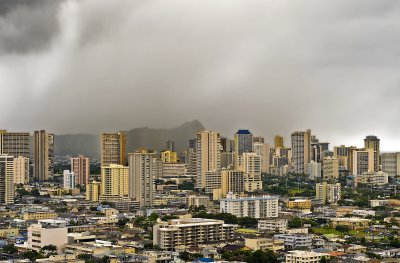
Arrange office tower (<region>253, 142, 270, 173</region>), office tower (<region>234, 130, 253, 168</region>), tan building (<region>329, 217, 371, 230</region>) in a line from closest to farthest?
1. tan building (<region>329, 217, 371, 230</region>)
2. office tower (<region>234, 130, 253, 168</region>)
3. office tower (<region>253, 142, 270, 173</region>)

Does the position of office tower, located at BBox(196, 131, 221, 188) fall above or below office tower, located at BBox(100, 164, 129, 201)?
above

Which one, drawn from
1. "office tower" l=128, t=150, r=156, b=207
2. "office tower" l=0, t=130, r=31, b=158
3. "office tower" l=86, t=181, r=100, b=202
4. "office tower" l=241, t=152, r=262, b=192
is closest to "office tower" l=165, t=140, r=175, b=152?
"office tower" l=0, t=130, r=31, b=158

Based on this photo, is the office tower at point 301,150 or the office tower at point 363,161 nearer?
the office tower at point 363,161

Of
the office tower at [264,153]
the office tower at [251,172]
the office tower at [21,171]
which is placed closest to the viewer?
the office tower at [251,172]

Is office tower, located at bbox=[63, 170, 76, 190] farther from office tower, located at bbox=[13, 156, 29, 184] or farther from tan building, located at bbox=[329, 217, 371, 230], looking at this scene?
tan building, located at bbox=[329, 217, 371, 230]

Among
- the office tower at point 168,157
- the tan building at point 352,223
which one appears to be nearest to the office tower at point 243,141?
the office tower at point 168,157

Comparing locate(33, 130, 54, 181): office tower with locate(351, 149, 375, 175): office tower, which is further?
locate(351, 149, 375, 175): office tower

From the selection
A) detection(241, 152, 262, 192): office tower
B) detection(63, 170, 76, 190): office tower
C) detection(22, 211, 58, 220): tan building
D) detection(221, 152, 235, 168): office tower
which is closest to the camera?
detection(22, 211, 58, 220): tan building

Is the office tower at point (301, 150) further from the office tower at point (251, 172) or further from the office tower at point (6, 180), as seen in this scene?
the office tower at point (6, 180)
